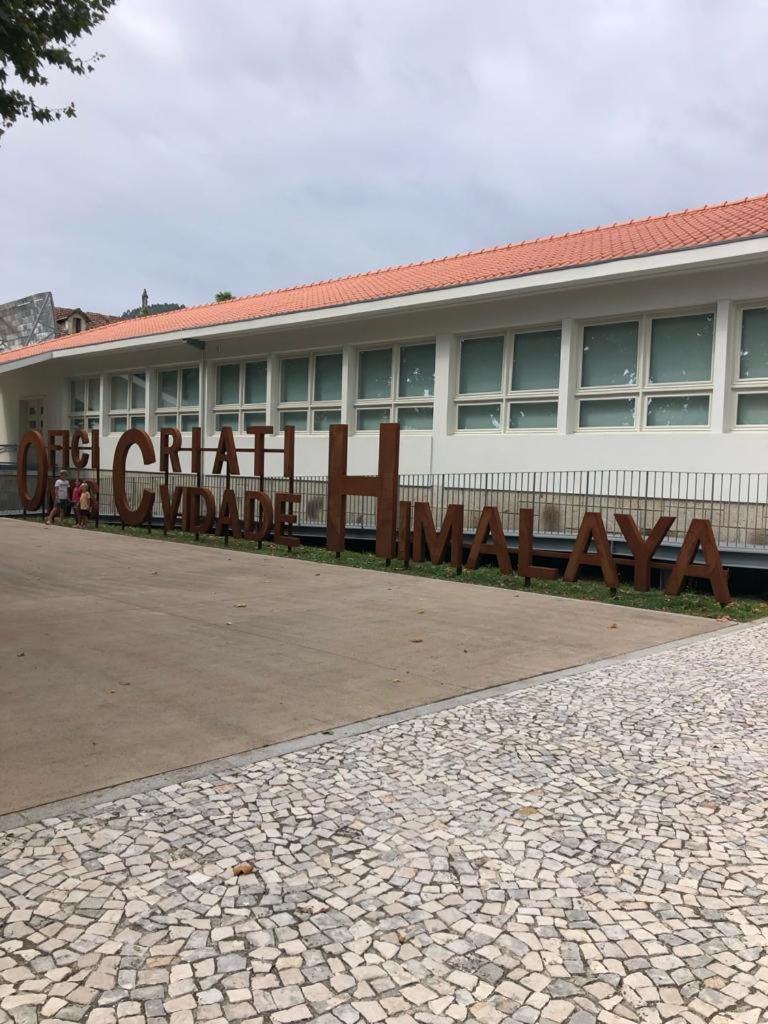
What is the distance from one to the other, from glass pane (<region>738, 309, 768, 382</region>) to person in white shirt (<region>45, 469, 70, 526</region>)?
17651 mm

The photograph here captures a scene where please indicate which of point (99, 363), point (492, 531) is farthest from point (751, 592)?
A: point (99, 363)

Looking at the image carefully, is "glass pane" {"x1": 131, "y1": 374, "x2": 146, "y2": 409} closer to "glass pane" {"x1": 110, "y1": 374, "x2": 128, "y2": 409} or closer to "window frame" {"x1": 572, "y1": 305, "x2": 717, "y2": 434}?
"glass pane" {"x1": 110, "y1": 374, "x2": 128, "y2": 409}

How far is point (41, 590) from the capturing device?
10.9 metres

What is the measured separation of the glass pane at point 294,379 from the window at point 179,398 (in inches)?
135

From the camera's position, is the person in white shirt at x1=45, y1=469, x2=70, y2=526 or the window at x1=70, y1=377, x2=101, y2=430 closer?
the person in white shirt at x1=45, y1=469, x2=70, y2=526

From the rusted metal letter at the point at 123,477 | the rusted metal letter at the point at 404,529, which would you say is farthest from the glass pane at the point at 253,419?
the rusted metal letter at the point at 404,529

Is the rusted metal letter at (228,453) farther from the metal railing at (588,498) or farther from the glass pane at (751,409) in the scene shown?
the glass pane at (751,409)

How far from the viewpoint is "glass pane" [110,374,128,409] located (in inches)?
1041

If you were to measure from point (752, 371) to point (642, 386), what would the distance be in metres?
1.81

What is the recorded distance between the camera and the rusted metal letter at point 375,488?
48.1 feet

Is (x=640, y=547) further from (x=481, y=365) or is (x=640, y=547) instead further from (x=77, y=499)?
(x=77, y=499)

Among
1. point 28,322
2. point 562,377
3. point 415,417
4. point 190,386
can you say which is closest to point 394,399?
point 415,417

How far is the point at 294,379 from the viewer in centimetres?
2098

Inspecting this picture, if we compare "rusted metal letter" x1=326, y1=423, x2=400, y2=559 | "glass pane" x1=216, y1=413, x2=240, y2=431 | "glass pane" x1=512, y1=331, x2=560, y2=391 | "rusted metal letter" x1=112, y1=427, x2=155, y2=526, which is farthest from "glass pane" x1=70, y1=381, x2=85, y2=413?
"glass pane" x1=512, y1=331, x2=560, y2=391
